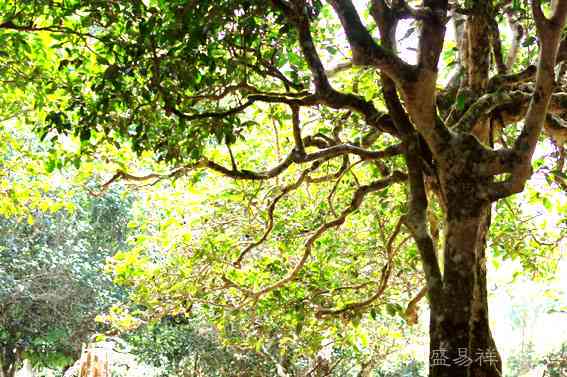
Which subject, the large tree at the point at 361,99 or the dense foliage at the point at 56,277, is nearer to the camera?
the large tree at the point at 361,99

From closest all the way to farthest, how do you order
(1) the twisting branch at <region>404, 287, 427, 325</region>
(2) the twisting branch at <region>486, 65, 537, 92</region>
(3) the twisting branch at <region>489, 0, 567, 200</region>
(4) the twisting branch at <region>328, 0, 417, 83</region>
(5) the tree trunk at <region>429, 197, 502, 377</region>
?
(3) the twisting branch at <region>489, 0, 567, 200</region>, (4) the twisting branch at <region>328, 0, 417, 83</region>, (5) the tree trunk at <region>429, 197, 502, 377</region>, (2) the twisting branch at <region>486, 65, 537, 92</region>, (1) the twisting branch at <region>404, 287, 427, 325</region>

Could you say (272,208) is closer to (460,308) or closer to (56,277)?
(460,308)

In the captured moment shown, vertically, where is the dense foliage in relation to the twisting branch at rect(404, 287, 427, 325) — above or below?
above

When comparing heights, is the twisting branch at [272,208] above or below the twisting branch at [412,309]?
above

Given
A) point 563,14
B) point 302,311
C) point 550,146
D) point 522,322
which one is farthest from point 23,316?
point 522,322

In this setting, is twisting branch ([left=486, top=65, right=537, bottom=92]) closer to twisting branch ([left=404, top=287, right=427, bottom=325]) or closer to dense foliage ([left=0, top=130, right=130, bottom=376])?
twisting branch ([left=404, top=287, right=427, bottom=325])

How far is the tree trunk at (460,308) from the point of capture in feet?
12.4

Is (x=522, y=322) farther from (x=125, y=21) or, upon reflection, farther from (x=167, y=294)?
(x=125, y=21)

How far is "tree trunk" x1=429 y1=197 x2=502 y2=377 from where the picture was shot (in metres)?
3.77

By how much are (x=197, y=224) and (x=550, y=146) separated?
11.2ft

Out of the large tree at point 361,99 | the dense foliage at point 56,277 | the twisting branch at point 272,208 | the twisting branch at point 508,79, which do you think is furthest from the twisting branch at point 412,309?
the dense foliage at point 56,277

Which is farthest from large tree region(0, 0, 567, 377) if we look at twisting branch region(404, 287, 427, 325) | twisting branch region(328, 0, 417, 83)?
twisting branch region(404, 287, 427, 325)

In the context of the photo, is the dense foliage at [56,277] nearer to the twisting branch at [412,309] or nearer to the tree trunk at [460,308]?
the twisting branch at [412,309]

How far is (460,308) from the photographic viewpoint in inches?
149
